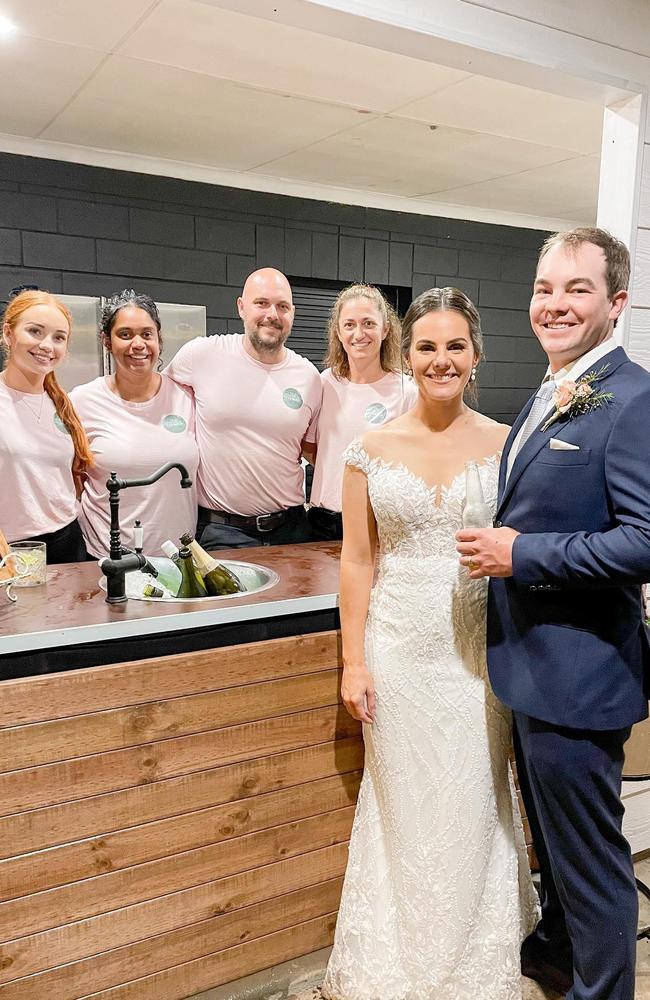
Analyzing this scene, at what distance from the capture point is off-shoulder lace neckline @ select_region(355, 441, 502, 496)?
197cm

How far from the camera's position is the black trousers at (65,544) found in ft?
9.64

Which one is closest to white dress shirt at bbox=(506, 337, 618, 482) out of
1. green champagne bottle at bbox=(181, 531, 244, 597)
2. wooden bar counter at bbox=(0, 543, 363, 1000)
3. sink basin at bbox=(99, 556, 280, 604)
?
wooden bar counter at bbox=(0, 543, 363, 1000)

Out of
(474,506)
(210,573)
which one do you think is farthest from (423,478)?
(210,573)

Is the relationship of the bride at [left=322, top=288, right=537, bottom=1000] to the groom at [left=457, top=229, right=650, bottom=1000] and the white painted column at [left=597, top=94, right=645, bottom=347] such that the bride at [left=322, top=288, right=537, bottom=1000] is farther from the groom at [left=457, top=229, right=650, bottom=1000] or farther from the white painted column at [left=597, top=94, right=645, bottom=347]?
the white painted column at [left=597, top=94, right=645, bottom=347]

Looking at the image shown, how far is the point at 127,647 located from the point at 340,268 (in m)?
4.86

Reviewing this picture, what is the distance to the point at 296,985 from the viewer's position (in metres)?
2.20

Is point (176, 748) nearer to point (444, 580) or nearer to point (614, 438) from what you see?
point (444, 580)

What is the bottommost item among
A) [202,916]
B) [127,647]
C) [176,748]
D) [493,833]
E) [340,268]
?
[202,916]

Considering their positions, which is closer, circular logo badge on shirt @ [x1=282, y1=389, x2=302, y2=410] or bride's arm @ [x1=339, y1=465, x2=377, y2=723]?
bride's arm @ [x1=339, y1=465, x2=377, y2=723]

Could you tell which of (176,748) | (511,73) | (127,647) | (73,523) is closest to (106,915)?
(176,748)

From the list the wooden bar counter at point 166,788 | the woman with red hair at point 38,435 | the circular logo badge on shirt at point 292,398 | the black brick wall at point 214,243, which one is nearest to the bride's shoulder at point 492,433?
the wooden bar counter at point 166,788

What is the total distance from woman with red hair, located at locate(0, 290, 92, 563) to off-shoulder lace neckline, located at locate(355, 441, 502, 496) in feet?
4.66

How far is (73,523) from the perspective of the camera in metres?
3.08

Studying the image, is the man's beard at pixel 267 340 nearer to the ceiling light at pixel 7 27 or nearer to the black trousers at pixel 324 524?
the black trousers at pixel 324 524
